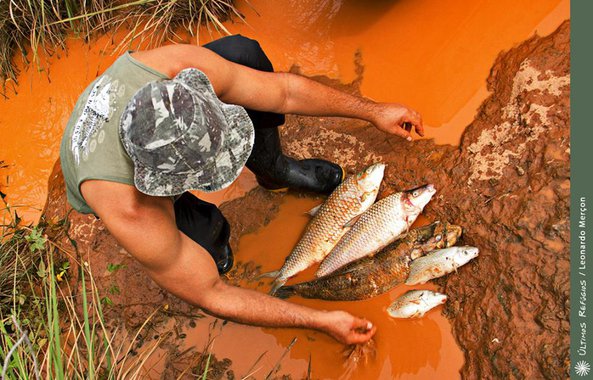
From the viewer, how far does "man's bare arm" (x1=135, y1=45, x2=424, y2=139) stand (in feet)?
7.41

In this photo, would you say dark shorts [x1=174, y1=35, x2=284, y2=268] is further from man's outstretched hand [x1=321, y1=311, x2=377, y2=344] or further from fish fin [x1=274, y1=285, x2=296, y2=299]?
man's outstretched hand [x1=321, y1=311, x2=377, y2=344]

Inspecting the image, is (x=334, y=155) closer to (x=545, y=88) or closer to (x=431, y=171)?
(x=431, y=171)

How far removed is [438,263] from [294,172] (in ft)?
3.78

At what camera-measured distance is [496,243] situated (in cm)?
275

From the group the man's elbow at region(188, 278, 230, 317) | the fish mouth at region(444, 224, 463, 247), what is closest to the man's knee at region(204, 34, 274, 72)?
the man's elbow at region(188, 278, 230, 317)

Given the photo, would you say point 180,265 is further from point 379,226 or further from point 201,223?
point 379,226

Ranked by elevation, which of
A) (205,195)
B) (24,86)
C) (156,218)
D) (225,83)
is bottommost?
(24,86)

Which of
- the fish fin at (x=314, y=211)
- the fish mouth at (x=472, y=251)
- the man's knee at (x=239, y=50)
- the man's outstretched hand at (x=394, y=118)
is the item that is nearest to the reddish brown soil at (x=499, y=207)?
the fish mouth at (x=472, y=251)

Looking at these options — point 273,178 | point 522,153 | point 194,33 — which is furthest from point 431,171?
point 194,33

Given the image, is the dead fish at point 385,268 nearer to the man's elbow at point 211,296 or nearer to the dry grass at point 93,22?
the man's elbow at point 211,296

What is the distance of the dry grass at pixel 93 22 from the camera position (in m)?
4.22

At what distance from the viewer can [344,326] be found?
96.4 inches

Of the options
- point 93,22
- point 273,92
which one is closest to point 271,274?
point 273,92

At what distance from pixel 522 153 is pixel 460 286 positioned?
882mm
